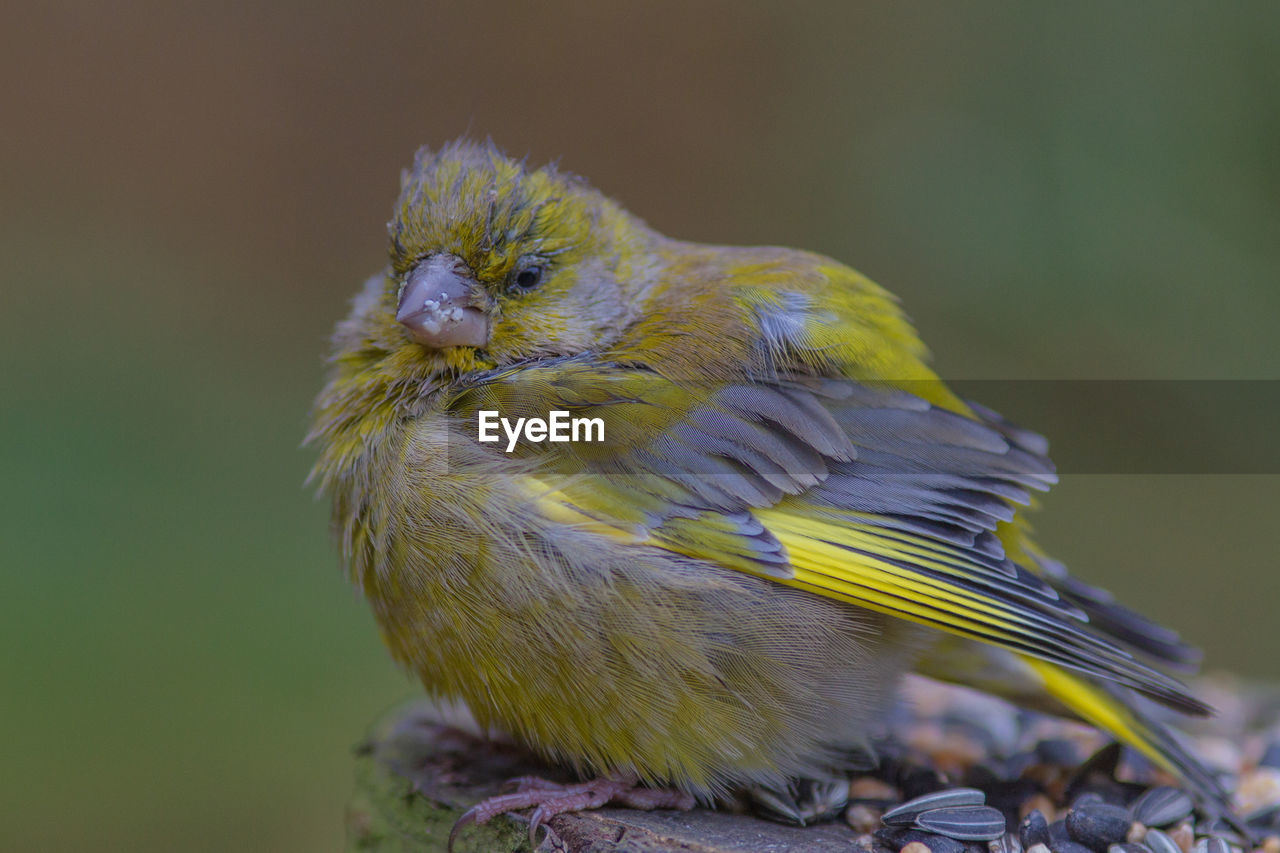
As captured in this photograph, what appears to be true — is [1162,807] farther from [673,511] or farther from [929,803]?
[673,511]

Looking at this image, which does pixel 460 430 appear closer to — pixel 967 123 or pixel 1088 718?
pixel 1088 718

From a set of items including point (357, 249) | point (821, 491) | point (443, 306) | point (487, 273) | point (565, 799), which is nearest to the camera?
point (565, 799)

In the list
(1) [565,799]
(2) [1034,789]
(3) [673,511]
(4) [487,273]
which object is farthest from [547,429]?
(2) [1034,789]

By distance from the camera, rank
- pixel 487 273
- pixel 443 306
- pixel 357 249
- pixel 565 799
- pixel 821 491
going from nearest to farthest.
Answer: pixel 565 799 < pixel 821 491 < pixel 443 306 < pixel 487 273 < pixel 357 249

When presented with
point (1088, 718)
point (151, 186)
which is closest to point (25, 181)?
point (151, 186)

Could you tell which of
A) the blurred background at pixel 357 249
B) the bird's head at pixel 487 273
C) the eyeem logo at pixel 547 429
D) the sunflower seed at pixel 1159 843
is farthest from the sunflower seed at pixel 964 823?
the blurred background at pixel 357 249

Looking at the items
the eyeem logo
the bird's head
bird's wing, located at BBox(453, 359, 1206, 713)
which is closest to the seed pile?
bird's wing, located at BBox(453, 359, 1206, 713)
